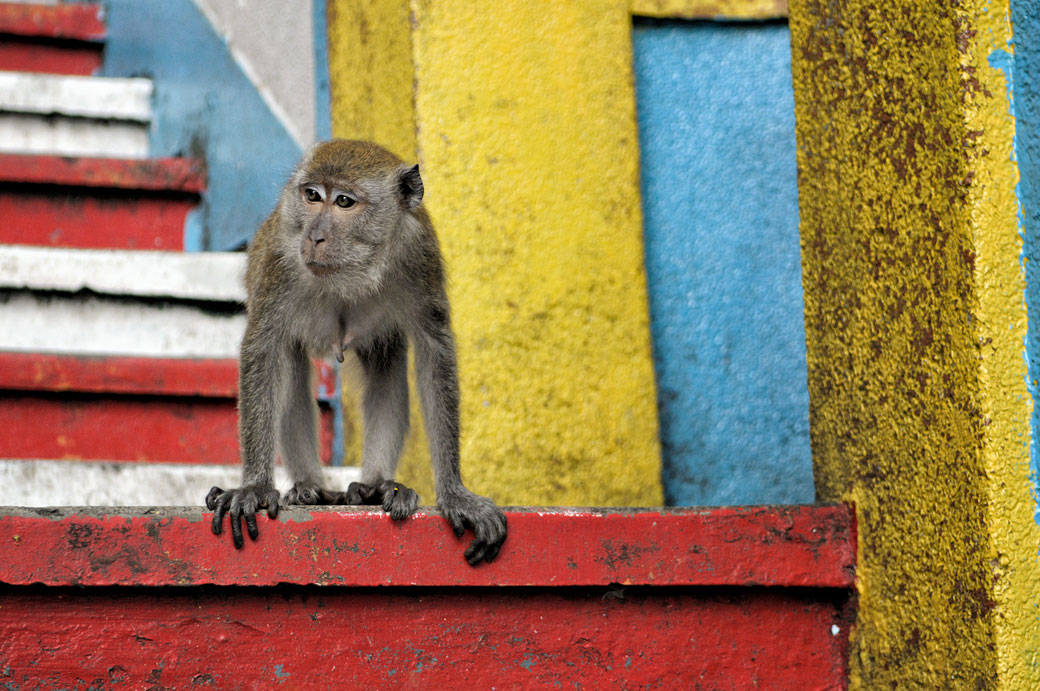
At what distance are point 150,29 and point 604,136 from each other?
2388 millimetres

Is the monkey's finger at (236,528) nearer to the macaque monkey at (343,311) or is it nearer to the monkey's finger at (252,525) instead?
the monkey's finger at (252,525)

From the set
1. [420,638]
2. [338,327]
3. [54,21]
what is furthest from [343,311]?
[54,21]

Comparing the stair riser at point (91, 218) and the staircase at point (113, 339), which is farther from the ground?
the stair riser at point (91, 218)

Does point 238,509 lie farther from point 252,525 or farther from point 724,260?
point 724,260

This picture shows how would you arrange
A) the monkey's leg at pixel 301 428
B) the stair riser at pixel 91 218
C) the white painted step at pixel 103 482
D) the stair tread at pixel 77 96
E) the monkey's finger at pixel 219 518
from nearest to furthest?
the monkey's finger at pixel 219 518
the monkey's leg at pixel 301 428
the white painted step at pixel 103 482
the stair riser at pixel 91 218
the stair tread at pixel 77 96

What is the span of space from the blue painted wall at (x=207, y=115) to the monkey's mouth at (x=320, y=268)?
4.51 ft

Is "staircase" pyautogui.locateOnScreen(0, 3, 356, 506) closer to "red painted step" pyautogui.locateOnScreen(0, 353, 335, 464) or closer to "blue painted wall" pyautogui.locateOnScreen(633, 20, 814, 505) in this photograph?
"red painted step" pyautogui.locateOnScreen(0, 353, 335, 464)

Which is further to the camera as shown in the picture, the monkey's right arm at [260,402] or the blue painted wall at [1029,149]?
the monkey's right arm at [260,402]

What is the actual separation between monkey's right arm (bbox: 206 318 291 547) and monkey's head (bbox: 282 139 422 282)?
180mm

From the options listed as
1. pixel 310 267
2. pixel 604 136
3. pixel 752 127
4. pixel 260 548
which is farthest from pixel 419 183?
pixel 752 127

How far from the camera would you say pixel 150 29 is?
4.26 m

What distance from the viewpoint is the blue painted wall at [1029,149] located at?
1.55 m

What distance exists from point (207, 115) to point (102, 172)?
0.51 metres

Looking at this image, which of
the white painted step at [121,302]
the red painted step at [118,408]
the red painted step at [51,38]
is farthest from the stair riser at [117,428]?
the red painted step at [51,38]
